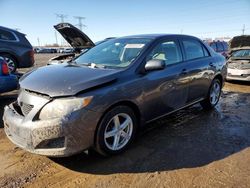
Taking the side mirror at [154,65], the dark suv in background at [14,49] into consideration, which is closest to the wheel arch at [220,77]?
the side mirror at [154,65]

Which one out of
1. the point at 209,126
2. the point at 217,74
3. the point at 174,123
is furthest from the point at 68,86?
the point at 217,74

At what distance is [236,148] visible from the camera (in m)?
3.89

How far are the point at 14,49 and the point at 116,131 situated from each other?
22.2 ft

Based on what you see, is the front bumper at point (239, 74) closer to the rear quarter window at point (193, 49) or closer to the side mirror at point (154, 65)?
the rear quarter window at point (193, 49)

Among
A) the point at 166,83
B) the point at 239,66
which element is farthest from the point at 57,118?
the point at 239,66

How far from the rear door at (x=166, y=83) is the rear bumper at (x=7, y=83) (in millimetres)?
3270

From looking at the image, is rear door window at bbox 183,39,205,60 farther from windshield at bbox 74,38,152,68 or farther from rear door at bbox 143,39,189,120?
windshield at bbox 74,38,152,68

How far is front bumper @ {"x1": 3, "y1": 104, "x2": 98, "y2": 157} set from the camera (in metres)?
2.98

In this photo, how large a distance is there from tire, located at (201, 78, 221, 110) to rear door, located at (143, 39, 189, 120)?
3.92ft

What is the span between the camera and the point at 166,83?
4.16m

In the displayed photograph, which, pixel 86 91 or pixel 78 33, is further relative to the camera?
pixel 78 33

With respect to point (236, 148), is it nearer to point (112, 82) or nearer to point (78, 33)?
point (112, 82)

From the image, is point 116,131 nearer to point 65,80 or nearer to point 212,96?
point 65,80

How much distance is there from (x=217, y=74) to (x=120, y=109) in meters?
3.15
